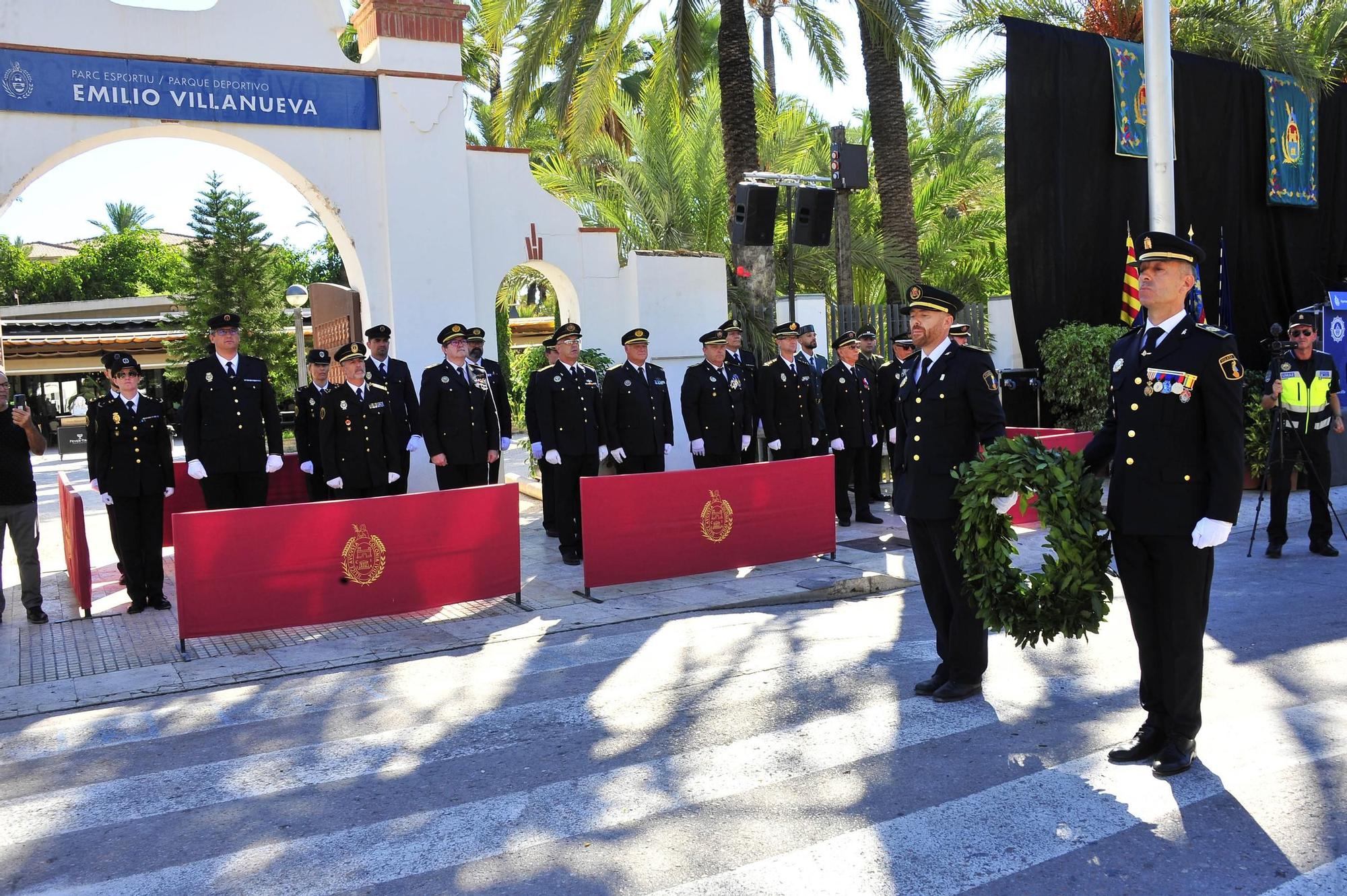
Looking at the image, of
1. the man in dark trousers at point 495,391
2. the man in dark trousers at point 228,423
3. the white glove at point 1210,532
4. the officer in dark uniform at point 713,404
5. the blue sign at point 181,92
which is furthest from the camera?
the officer in dark uniform at point 713,404

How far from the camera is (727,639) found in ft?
23.1

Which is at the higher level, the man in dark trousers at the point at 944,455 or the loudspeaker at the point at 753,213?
the loudspeaker at the point at 753,213

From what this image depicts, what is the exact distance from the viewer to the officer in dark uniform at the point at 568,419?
1012 cm

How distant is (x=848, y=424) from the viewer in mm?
11812

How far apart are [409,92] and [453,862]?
9990 mm

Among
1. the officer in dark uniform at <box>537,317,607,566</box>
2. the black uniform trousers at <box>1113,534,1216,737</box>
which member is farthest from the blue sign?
the black uniform trousers at <box>1113,534,1216,737</box>

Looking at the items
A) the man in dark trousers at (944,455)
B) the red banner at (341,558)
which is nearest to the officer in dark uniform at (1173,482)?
the man in dark trousers at (944,455)

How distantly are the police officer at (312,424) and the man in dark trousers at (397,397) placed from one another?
477mm

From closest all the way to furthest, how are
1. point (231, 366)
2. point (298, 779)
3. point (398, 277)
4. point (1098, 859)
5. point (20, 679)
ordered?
point (1098, 859) → point (298, 779) → point (20, 679) → point (231, 366) → point (398, 277)

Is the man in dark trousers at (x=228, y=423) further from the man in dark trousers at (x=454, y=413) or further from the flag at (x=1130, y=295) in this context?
the flag at (x=1130, y=295)

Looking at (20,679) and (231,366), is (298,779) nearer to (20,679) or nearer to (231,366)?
(20,679)

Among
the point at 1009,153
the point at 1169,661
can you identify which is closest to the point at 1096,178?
the point at 1009,153

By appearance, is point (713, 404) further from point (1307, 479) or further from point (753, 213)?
point (1307, 479)

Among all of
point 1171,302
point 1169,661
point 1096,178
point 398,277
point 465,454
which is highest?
point 1096,178
